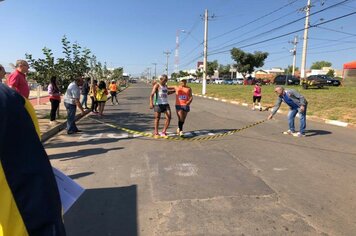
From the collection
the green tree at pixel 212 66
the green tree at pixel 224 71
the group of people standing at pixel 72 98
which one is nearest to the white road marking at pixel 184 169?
the group of people standing at pixel 72 98

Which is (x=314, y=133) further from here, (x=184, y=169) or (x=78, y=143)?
(x=78, y=143)

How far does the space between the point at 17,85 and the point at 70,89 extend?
227 centimetres

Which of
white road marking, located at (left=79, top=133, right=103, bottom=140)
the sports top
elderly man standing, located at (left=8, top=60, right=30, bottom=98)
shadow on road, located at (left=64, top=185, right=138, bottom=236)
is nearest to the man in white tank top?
the sports top

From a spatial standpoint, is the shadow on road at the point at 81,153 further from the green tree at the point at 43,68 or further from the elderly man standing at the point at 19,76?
the green tree at the point at 43,68

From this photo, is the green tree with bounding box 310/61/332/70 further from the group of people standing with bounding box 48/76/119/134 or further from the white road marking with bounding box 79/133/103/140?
the white road marking with bounding box 79/133/103/140

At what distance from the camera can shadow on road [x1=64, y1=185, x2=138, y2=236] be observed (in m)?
4.15

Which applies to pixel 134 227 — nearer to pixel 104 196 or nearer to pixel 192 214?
pixel 192 214

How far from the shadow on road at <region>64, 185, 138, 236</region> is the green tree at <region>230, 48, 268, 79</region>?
238 feet

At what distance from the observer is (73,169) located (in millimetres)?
6883

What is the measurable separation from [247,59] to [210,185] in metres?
72.7

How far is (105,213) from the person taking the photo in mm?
4633

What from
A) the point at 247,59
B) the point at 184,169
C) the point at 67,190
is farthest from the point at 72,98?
the point at 247,59

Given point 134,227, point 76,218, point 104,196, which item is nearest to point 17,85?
point 104,196

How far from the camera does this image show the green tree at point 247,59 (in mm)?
75562
